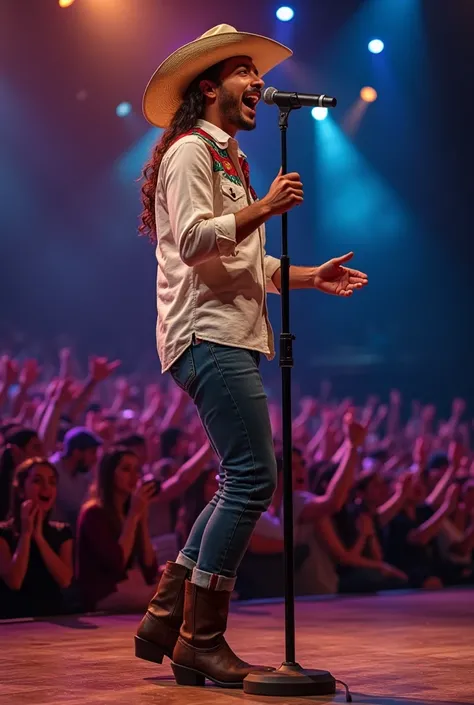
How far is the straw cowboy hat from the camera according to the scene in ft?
8.35

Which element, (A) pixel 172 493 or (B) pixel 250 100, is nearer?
(B) pixel 250 100

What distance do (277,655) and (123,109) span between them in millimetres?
3262

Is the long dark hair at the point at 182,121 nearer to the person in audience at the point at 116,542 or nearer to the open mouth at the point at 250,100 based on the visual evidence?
the open mouth at the point at 250,100

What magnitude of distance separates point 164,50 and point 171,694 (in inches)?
163

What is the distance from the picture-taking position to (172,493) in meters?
4.84

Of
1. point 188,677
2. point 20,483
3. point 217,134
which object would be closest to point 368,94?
point 20,483

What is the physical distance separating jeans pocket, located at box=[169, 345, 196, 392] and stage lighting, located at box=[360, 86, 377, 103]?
4.39m

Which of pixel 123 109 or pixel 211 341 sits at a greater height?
pixel 123 109

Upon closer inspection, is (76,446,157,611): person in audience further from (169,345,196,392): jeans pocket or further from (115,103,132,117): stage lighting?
(169,345,196,392): jeans pocket

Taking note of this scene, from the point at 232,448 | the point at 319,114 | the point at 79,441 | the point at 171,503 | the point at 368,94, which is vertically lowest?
the point at 171,503

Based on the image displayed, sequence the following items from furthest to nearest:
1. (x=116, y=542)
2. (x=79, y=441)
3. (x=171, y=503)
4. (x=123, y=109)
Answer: (x=123, y=109), (x=171, y=503), (x=79, y=441), (x=116, y=542)

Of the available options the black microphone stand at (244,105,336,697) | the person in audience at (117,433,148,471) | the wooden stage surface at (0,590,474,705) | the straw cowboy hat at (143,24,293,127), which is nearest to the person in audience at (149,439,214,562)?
the person in audience at (117,433,148,471)

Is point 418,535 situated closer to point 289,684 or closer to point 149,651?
point 149,651

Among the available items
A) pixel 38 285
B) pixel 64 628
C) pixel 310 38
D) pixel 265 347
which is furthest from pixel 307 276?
pixel 310 38
